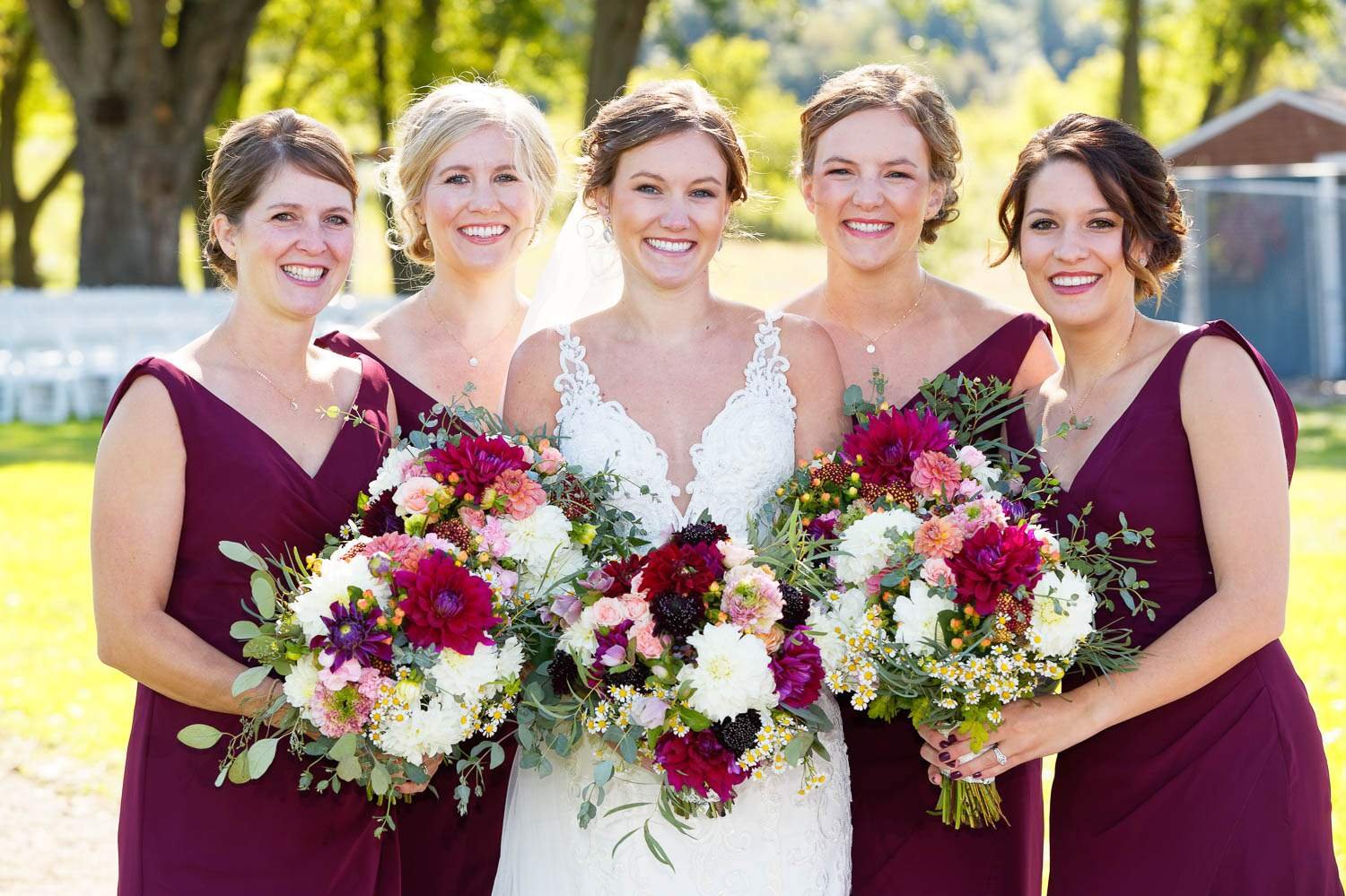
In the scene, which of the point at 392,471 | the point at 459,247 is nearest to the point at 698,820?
the point at 392,471

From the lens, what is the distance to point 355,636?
3291mm

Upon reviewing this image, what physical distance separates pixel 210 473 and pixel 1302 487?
1441 centimetres

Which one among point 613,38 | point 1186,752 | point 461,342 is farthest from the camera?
point 613,38

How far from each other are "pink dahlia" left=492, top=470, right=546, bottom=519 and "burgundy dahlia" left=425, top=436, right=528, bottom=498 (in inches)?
1.0

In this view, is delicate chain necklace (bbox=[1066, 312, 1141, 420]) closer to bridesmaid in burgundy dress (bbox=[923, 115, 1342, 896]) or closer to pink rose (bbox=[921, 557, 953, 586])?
bridesmaid in burgundy dress (bbox=[923, 115, 1342, 896])

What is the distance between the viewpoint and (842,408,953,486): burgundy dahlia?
3.79 metres

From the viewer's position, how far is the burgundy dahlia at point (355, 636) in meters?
3.28

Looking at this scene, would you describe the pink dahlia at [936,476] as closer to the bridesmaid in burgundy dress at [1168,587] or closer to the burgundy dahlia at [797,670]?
the bridesmaid in burgundy dress at [1168,587]

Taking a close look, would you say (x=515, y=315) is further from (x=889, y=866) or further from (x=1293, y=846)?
(x=1293, y=846)

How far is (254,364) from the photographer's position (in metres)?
4.07

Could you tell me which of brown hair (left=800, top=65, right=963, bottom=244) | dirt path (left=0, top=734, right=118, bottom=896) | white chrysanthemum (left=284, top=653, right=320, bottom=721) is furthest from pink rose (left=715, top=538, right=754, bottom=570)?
dirt path (left=0, top=734, right=118, bottom=896)

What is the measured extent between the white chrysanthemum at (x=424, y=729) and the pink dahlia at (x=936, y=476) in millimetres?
1303

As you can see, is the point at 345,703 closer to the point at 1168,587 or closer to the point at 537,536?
the point at 537,536

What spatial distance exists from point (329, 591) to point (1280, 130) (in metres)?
35.7
